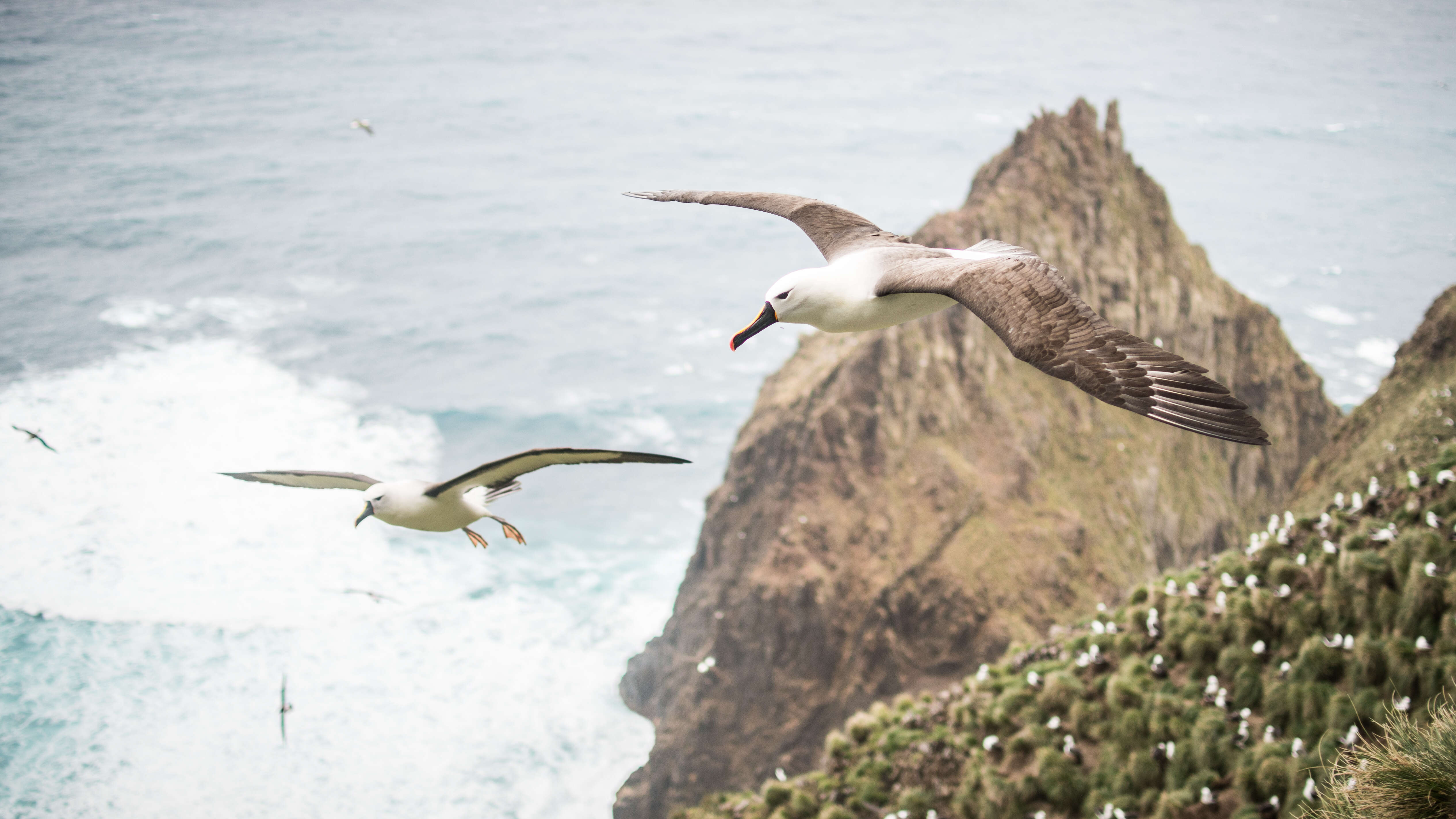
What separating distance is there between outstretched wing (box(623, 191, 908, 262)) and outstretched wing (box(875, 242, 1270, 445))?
8.95 feet

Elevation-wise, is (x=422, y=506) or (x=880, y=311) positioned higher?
Answer: (x=880, y=311)

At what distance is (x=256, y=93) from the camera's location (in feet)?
569

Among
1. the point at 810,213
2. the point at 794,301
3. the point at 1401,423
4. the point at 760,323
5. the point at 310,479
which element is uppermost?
the point at 810,213

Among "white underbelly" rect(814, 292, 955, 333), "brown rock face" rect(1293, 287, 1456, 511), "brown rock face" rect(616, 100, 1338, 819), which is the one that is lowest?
"brown rock face" rect(616, 100, 1338, 819)

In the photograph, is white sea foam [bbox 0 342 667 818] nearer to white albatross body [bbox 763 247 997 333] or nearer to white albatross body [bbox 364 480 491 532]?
white albatross body [bbox 364 480 491 532]

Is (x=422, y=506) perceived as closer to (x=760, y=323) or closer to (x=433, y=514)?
(x=433, y=514)

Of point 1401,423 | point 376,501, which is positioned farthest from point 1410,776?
point 1401,423

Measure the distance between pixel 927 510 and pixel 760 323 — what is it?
82.5 ft

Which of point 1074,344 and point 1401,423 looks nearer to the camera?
point 1074,344

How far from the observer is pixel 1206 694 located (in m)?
17.5

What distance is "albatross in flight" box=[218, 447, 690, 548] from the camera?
29.6 feet

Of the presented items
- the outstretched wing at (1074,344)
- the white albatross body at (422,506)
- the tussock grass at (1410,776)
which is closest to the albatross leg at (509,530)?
the white albatross body at (422,506)

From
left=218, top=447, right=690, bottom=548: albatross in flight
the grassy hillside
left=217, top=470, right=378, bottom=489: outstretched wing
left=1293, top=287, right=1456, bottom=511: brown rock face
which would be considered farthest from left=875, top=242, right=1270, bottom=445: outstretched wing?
left=1293, top=287, right=1456, bottom=511: brown rock face

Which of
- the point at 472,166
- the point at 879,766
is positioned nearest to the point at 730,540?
the point at 879,766
